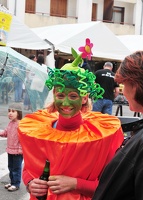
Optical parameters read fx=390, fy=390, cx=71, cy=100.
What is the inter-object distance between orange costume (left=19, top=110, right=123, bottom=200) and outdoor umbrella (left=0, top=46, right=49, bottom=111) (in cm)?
286

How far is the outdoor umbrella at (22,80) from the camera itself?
532 cm

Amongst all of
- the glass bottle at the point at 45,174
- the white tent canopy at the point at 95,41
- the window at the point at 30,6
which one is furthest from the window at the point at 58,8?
the glass bottle at the point at 45,174

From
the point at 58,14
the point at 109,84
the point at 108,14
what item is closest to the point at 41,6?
the point at 58,14

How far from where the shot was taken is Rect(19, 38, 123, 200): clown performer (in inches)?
87.7

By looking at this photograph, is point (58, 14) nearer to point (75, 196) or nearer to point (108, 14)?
point (108, 14)

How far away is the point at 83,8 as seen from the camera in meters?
28.4

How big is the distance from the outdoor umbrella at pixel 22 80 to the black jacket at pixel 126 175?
3.72 meters

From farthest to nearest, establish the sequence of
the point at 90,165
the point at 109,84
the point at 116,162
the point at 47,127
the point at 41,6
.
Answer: the point at 41,6 < the point at 109,84 < the point at 47,127 < the point at 90,165 < the point at 116,162

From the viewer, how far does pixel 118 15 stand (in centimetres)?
3070

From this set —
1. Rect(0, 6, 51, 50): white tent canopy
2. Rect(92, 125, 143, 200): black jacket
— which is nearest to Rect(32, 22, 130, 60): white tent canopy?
Rect(0, 6, 51, 50): white tent canopy

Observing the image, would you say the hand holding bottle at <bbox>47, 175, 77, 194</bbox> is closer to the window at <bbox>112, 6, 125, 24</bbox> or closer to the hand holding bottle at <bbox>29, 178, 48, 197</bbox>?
the hand holding bottle at <bbox>29, 178, 48, 197</bbox>

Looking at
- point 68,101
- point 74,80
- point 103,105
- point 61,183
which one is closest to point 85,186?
point 61,183

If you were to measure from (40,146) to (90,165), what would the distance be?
314mm

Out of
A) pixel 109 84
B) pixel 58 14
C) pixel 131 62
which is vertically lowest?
pixel 109 84
